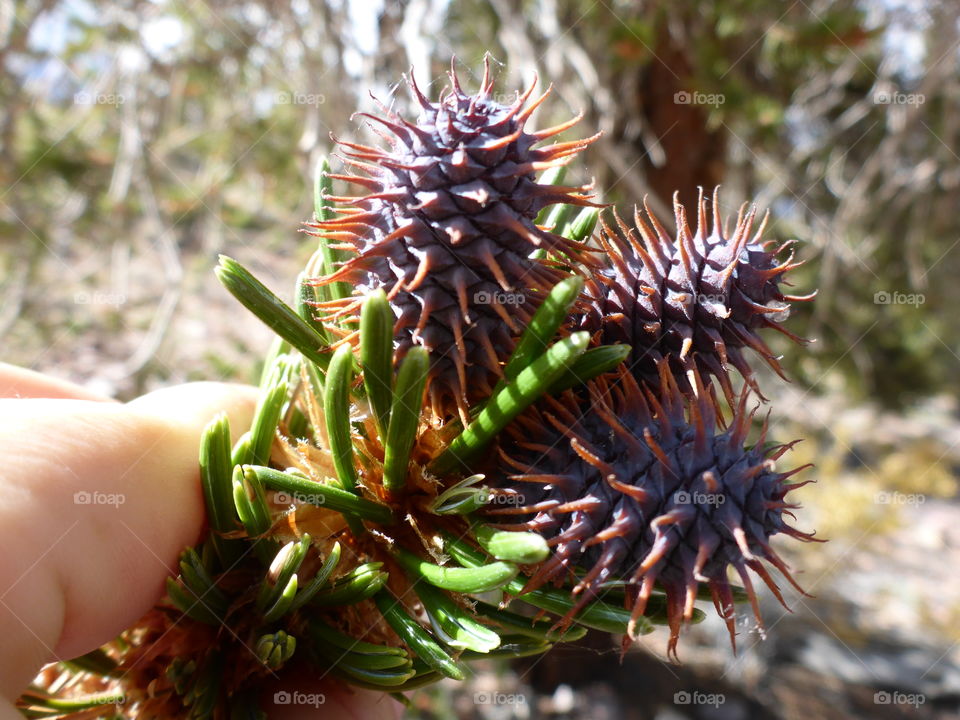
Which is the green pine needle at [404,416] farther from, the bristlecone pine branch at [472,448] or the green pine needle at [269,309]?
the green pine needle at [269,309]

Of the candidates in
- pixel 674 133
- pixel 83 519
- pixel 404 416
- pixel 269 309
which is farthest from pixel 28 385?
pixel 674 133

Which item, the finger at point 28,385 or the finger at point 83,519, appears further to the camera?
the finger at point 28,385

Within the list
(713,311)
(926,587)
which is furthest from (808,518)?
(713,311)

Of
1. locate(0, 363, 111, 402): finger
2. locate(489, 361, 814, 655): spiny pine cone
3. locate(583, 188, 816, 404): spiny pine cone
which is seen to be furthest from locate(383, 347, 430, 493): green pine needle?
locate(0, 363, 111, 402): finger

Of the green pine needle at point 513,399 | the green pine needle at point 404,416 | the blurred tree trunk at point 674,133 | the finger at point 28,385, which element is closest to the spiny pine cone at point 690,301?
the green pine needle at point 513,399

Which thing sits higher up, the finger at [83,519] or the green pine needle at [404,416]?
the green pine needle at [404,416]

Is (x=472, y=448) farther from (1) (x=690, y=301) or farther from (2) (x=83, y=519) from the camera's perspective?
(2) (x=83, y=519)

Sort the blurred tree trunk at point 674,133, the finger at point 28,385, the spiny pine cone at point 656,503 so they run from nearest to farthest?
the spiny pine cone at point 656,503 < the finger at point 28,385 < the blurred tree trunk at point 674,133

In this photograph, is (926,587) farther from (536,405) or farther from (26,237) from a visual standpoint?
(26,237)
